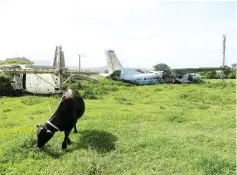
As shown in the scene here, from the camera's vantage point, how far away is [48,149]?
920cm

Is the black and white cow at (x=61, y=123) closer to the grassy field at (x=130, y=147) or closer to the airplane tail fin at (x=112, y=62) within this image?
the grassy field at (x=130, y=147)

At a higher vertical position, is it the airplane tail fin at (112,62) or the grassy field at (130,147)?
the airplane tail fin at (112,62)

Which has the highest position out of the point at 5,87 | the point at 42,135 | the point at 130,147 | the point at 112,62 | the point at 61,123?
the point at 112,62

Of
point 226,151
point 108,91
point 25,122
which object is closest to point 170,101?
point 108,91

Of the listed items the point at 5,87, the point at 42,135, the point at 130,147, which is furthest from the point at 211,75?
the point at 42,135

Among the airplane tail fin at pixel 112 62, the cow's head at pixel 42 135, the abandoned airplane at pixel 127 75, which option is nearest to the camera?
the cow's head at pixel 42 135

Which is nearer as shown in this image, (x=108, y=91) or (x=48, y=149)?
(x=48, y=149)

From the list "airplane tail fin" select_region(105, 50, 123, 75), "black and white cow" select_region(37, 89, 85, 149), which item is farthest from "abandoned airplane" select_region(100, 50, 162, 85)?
"black and white cow" select_region(37, 89, 85, 149)

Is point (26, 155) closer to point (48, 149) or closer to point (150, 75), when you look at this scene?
point (48, 149)

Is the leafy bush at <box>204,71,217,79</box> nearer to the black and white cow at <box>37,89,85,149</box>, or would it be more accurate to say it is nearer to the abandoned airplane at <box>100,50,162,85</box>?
the abandoned airplane at <box>100,50,162,85</box>

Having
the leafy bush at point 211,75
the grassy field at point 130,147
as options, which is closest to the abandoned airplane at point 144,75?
the leafy bush at point 211,75

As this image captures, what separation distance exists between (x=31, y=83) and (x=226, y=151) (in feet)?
74.6

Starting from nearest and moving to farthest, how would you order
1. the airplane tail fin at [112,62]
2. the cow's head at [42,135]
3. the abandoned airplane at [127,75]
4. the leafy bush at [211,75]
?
the cow's head at [42,135], the abandoned airplane at [127,75], the airplane tail fin at [112,62], the leafy bush at [211,75]

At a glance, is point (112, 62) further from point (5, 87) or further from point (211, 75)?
point (211, 75)
